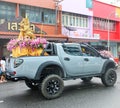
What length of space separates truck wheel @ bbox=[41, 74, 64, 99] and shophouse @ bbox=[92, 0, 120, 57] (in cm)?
2332

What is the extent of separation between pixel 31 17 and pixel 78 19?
7.37 meters

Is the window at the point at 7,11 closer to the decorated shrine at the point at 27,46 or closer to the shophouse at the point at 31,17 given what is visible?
the shophouse at the point at 31,17

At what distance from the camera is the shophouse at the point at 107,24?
33.6m

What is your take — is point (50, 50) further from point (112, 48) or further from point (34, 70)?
point (112, 48)

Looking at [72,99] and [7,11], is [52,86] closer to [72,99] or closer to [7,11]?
[72,99]

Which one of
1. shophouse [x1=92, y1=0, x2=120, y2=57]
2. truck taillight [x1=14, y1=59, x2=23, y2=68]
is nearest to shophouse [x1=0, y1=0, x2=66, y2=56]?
shophouse [x1=92, y1=0, x2=120, y2=57]

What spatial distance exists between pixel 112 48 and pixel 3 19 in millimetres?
19405

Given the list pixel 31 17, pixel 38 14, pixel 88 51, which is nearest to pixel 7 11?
pixel 31 17

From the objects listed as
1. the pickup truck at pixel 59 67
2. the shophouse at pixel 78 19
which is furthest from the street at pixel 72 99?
the shophouse at pixel 78 19

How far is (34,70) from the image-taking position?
30.7ft

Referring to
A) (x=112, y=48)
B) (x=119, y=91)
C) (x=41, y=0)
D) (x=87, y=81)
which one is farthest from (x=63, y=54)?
(x=112, y=48)

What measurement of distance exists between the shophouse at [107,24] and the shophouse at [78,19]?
1.27 metres

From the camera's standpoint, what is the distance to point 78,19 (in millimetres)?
30703

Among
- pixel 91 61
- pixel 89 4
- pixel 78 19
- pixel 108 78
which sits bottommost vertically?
pixel 108 78
